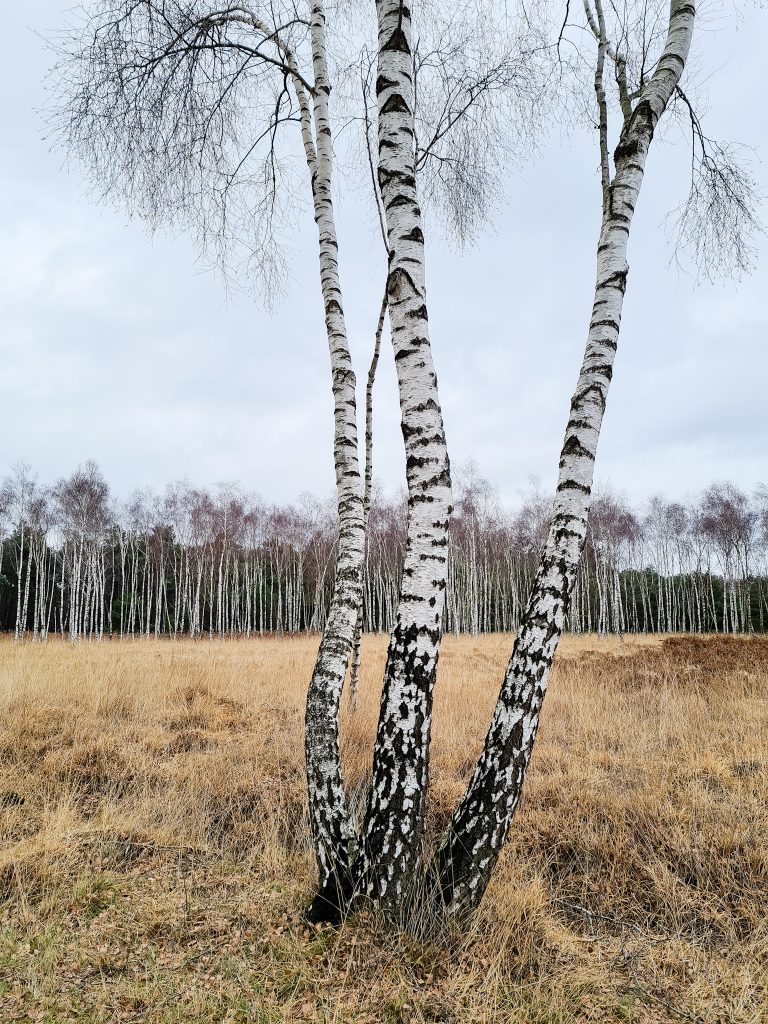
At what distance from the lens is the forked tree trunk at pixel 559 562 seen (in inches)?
90.5

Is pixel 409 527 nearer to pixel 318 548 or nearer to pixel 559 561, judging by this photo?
pixel 559 561

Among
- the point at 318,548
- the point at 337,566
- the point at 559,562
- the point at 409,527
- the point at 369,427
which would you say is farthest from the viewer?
the point at 318,548

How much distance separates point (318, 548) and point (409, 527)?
93.3ft

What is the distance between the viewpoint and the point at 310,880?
256 centimetres

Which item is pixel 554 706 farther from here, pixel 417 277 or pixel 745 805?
pixel 417 277

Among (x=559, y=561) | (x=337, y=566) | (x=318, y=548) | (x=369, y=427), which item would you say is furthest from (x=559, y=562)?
(x=318, y=548)

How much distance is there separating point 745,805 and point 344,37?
25.0 ft

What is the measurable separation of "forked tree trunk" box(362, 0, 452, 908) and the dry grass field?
36 centimetres

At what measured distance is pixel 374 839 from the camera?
220 centimetres

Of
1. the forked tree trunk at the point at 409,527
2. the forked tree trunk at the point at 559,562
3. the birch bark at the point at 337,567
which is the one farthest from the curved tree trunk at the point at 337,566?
the forked tree trunk at the point at 559,562

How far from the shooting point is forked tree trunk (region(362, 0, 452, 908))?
2195mm

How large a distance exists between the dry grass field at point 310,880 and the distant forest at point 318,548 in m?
20.6

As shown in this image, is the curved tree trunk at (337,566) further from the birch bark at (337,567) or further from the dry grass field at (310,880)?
the dry grass field at (310,880)

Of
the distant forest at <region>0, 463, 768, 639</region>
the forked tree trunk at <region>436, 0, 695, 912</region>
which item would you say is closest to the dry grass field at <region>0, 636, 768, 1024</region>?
the forked tree trunk at <region>436, 0, 695, 912</region>
